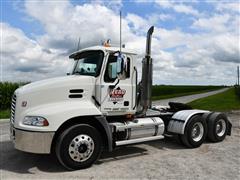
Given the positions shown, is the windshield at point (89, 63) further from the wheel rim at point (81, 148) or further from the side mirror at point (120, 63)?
the wheel rim at point (81, 148)

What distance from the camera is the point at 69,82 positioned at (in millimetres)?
7121

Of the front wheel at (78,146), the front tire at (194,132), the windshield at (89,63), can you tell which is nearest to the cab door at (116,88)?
the windshield at (89,63)

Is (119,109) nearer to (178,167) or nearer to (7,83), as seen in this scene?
(178,167)

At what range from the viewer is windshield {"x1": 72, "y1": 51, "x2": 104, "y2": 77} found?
7449 millimetres

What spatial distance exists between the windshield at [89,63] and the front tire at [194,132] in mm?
3287

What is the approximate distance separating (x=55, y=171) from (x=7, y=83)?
16.7 meters

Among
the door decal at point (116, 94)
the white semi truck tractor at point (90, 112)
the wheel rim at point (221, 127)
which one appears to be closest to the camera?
the white semi truck tractor at point (90, 112)

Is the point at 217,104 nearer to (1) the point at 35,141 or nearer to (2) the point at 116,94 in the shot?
(2) the point at 116,94

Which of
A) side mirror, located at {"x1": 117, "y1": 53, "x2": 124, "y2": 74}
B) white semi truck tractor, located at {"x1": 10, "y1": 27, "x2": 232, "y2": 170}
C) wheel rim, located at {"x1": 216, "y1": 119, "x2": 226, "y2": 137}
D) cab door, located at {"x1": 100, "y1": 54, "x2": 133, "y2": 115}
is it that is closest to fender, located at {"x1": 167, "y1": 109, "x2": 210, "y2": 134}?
white semi truck tractor, located at {"x1": 10, "y1": 27, "x2": 232, "y2": 170}

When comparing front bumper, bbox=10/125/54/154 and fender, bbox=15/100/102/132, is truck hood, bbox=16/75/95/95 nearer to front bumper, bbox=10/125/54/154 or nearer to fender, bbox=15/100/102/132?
fender, bbox=15/100/102/132

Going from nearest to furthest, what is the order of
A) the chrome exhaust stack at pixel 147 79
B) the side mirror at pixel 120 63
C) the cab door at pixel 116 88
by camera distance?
the side mirror at pixel 120 63 < the cab door at pixel 116 88 < the chrome exhaust stack at pixel 147 79

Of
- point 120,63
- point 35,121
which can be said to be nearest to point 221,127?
point 120,63

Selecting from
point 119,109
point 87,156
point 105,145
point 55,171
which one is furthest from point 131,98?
point 55,171

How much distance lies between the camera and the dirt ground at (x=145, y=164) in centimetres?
640
